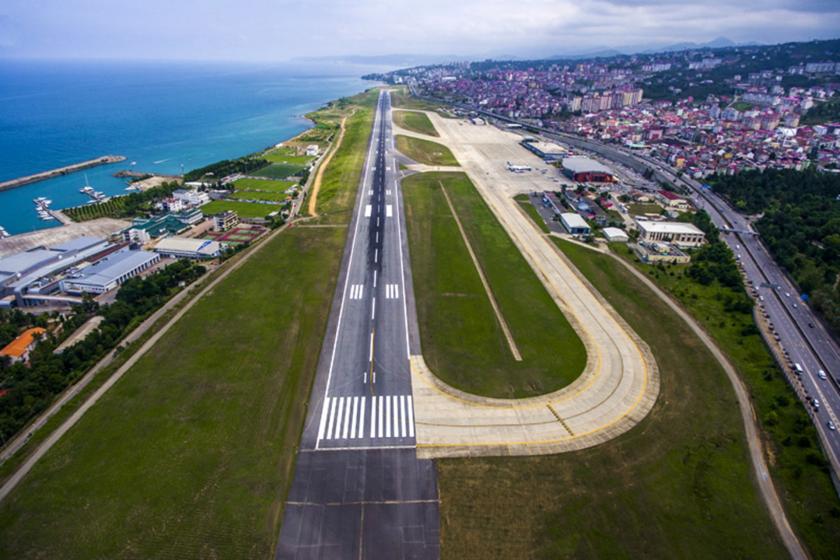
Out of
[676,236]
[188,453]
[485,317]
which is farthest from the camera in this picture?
[676,236]

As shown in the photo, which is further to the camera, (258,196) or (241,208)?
(258,196)

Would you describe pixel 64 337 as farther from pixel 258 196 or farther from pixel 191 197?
pixel 258 196

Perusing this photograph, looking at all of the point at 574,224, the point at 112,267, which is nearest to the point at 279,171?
the point at 112,267

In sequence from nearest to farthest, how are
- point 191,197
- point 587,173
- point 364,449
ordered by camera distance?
point 364,449 → point 191,197 → point 587,173

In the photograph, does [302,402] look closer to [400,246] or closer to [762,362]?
[400,246]

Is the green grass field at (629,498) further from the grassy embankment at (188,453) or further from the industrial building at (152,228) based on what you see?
the industrial building at (152,228)

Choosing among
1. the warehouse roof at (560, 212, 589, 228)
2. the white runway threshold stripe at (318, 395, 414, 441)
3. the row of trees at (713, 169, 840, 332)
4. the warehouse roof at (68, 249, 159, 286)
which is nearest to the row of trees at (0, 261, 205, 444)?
the warehouse roof at (68, 249, 159, 286)

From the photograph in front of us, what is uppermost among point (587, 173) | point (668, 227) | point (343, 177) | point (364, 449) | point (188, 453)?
point (343, 177)

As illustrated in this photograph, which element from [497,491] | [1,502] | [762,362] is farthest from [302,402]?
[762,362]
